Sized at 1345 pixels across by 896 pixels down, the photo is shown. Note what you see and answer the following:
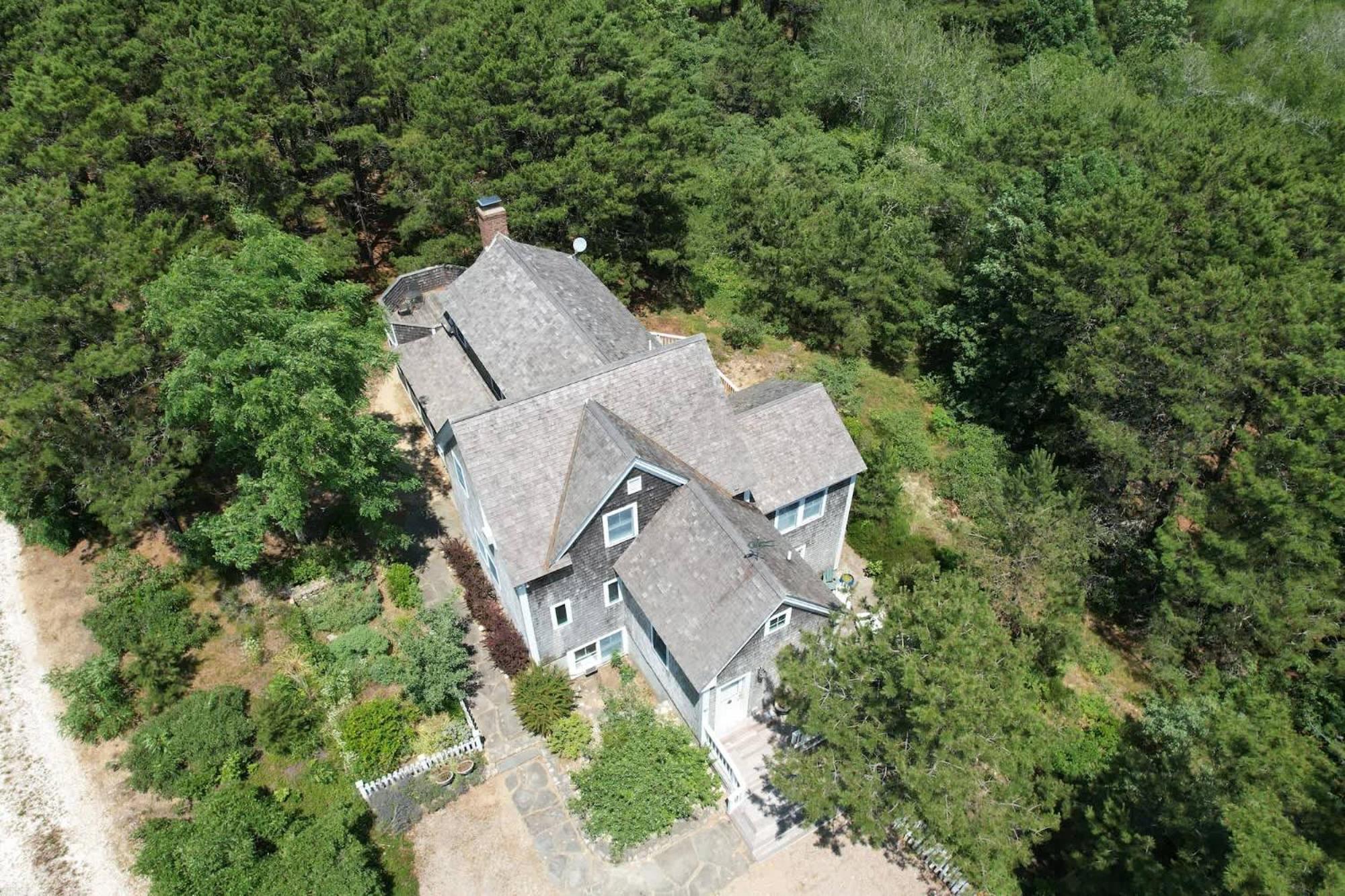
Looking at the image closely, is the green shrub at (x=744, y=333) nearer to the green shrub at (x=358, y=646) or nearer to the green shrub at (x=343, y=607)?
the green shrub at (x=343, y=607)

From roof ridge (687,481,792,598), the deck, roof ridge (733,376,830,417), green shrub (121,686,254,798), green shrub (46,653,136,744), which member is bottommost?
green shrub (46,653,136,744)

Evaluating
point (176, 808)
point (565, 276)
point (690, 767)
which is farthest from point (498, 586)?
point (565, 276)

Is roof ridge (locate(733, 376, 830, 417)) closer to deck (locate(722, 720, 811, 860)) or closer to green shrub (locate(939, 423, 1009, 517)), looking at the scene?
green shrub (locate(939, 423, 1009, 517))

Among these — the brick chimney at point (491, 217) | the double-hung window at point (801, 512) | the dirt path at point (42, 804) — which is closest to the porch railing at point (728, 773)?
the double-hung window at point (801, 512)

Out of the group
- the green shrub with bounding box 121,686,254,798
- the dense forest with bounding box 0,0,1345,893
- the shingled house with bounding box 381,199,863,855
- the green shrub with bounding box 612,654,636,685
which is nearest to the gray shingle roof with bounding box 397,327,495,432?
the shingled house with bounding box 381,199,863,855

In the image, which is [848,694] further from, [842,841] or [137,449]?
[137,449]

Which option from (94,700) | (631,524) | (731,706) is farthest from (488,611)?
(94,700)
